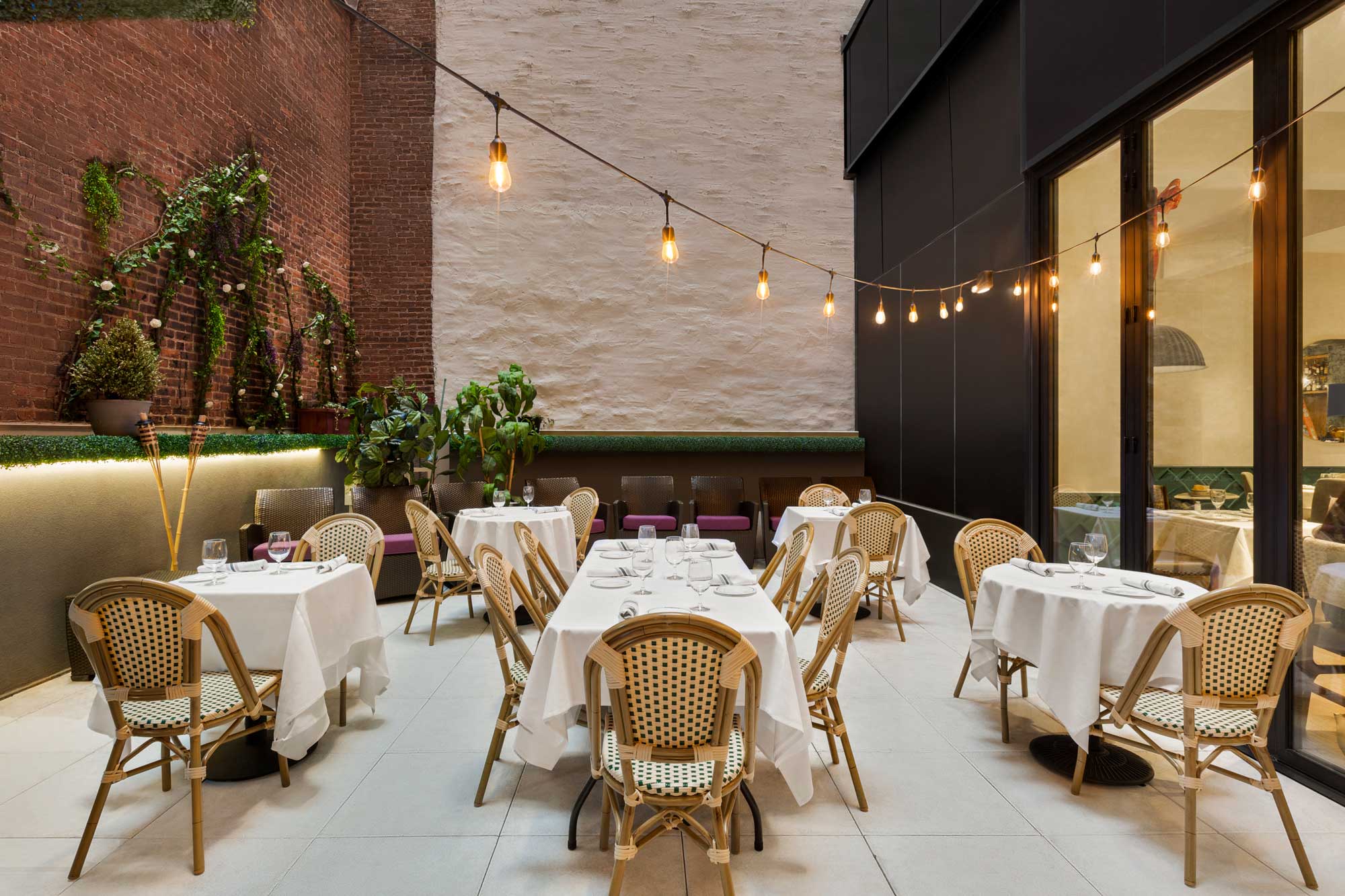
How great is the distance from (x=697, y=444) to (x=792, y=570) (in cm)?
548

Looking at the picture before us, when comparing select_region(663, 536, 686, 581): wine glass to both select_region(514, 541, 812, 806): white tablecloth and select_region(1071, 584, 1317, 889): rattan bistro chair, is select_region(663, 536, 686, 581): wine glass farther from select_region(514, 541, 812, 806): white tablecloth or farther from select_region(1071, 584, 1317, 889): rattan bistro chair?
select_region(1071, 584, 1317, 889): rattan bistro chair

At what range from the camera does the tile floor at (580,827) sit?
2197mm

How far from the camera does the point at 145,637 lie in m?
2.28

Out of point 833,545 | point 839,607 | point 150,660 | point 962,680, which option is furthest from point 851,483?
point 150,660

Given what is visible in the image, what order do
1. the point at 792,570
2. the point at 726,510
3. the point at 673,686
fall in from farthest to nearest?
the point at 726,510 → the point at 792,570 → the point at 673,686

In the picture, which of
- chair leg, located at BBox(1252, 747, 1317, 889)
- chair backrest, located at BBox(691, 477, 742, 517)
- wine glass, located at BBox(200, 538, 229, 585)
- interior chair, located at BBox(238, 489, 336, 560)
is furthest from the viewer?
chair backrest, located at BBox(691, 477, 742, 517)

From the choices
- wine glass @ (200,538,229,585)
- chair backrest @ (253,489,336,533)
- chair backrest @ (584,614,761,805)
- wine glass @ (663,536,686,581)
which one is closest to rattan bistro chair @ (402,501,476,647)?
chair backrest @ (253,489,336,533)

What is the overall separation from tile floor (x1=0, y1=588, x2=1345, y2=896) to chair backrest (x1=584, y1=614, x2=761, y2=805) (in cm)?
59

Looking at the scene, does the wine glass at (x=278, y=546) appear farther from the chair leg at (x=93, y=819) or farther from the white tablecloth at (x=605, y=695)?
the white tablecloth at (x=605, y=695)

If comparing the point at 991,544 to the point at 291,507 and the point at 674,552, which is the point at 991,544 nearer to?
the point at 674,552

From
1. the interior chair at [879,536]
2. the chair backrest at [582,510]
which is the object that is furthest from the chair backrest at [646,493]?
the interior chair at [879,536]

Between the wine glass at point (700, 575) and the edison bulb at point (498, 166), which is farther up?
the edison bulb at point (498, 166)

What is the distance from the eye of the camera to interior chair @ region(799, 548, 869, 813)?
2.55 m

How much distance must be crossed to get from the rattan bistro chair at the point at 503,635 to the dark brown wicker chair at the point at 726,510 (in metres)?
4.55
